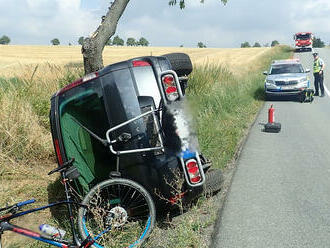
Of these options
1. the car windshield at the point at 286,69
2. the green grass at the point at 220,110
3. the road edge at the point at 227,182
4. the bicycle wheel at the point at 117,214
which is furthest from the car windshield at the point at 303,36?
the bicycle wheel at the point at 117,214

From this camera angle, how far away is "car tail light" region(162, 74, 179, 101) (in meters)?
3.54

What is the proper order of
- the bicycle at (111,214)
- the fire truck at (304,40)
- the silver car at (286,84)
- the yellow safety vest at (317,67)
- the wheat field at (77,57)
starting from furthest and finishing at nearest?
the fire truck at (304,40), the wheat field at (77,57), the yellow safety vest at (317,67), the silver car at (286,84), the bicycle at (111,214)

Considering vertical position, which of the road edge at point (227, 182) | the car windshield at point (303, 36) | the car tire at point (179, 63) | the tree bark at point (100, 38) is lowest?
the road edge at point (227, 182)

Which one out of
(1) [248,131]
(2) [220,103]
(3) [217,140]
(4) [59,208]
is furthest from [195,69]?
(4) [59,208]

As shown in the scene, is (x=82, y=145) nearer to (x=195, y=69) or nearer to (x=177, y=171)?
(x=177, y=171)

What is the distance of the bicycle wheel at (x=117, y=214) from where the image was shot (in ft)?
11.4

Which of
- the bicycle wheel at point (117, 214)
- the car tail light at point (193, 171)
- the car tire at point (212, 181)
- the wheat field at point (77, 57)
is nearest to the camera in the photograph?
the bicycle wheel at point (117, 214)

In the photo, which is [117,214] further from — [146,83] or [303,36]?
[303,36]

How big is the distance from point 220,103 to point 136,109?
7.62 metres

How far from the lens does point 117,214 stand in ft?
11.9

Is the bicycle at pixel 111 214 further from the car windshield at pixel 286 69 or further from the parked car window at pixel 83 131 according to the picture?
the car windshield at pixel 286 69

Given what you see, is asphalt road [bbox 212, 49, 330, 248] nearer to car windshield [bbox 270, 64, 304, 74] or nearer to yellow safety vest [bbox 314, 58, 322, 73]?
car windshield [bbox 270, 64, 304, 74]

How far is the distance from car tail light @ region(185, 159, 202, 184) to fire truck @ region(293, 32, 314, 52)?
54379 mm

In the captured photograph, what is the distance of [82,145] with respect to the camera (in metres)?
4.31
